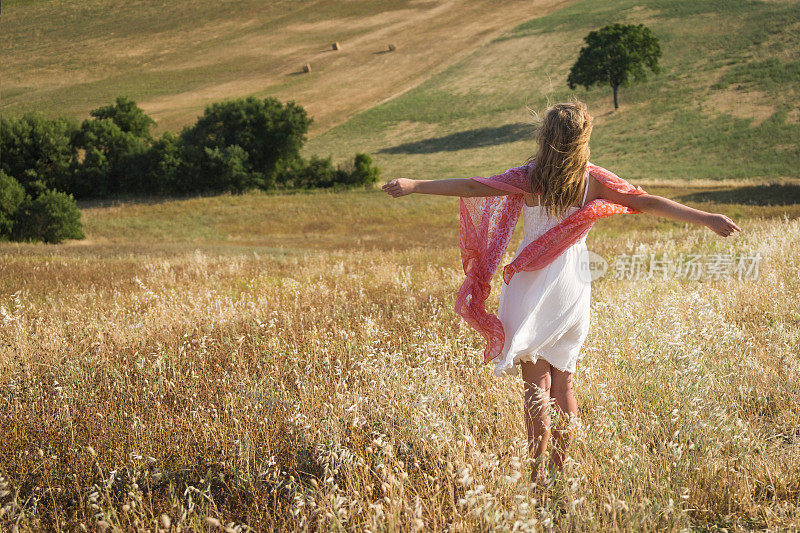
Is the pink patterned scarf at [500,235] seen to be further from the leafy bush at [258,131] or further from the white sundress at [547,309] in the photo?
the leafy bush at [258,131]

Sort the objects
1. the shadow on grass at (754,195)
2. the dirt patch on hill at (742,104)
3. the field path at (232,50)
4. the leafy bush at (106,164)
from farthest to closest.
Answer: the field path at (232,50)
the dirt patch on hill at (742,104)
the leafy bush at (106,164)
the shadow on grass at (754,195)

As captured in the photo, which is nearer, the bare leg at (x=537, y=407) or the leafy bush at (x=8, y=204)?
the bare leg at (x=537, y=407)

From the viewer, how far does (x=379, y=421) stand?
13.9 feet

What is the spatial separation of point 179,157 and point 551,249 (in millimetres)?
49235

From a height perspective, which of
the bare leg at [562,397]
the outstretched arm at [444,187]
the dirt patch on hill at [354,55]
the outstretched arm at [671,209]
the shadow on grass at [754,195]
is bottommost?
the shadow on grass at [754,195]

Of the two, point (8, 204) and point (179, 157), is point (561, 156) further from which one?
point (179, 157)

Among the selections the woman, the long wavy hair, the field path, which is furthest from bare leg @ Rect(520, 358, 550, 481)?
the field path

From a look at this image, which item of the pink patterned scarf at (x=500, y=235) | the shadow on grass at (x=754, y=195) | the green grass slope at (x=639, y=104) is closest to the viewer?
the pink patterned scarf at (x=500, y=235)

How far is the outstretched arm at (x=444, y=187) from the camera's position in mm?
3662

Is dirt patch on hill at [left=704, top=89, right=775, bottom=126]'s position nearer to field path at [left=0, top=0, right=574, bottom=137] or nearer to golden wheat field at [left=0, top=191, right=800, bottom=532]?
field path at [left=0, top=0, right=574, bottom=137]

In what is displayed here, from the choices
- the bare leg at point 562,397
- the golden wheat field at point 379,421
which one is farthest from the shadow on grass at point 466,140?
the bare leg at point 562,397

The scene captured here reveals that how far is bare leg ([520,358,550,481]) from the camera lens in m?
3.70

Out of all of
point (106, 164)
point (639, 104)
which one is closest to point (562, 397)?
point (106, 164)

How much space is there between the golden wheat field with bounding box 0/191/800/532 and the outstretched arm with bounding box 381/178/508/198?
4.01 ft
